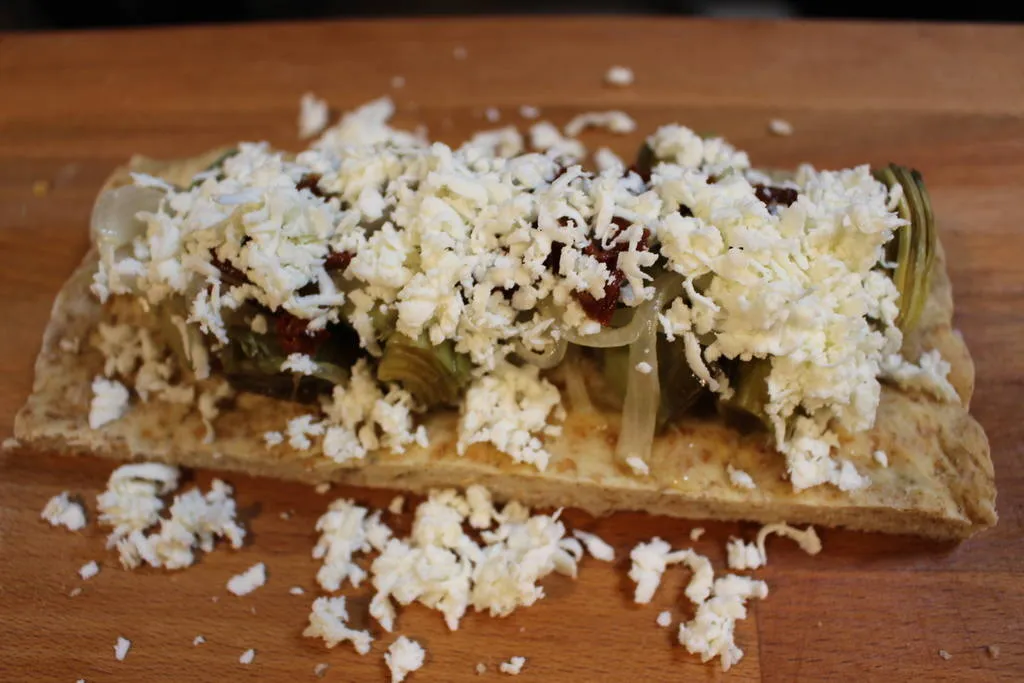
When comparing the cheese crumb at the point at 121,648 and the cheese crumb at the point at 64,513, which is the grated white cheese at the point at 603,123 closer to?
the cheese crumb at the point at 64,513

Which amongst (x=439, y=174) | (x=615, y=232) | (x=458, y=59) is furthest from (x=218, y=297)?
(x=458, y=59)

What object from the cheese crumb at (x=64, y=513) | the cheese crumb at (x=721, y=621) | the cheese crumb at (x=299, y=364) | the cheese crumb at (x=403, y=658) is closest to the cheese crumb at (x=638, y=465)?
the cheese crumb at (x=721, y=621)

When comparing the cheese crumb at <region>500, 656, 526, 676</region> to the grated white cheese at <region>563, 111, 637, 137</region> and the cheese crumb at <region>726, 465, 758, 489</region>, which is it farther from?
the grated white cheese at <region>563, 111, 637, 137</region>

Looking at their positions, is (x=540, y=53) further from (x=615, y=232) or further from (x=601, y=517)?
(x=601, y=517)

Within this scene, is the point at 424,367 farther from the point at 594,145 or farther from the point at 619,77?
the point at 619,77

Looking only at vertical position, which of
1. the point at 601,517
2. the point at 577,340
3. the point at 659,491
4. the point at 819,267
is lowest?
the point at 601,517
